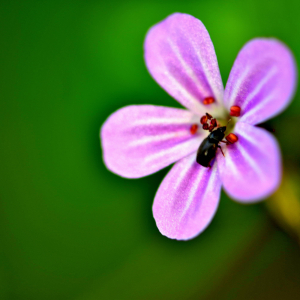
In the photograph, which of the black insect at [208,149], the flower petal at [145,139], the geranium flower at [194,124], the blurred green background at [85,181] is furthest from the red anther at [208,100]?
the blurred green background at [85,181]

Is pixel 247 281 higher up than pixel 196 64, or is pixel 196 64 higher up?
pixel 196 64

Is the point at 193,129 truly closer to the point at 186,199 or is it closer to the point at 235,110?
the point at 235,110

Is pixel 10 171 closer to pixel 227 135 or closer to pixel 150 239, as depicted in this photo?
pixel 150 239

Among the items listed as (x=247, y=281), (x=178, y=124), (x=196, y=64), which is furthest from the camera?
(x=247, y=281)

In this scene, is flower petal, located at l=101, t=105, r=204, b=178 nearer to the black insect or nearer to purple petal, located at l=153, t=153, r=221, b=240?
purple petal, located at l=153, t=153, r=221, b=240

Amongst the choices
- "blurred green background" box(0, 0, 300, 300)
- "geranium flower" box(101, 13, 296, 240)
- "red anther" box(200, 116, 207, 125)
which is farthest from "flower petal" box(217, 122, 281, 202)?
"blurred green background" box(0, 0, 300, 300)

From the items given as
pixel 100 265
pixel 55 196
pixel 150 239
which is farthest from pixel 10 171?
pixel 150 239

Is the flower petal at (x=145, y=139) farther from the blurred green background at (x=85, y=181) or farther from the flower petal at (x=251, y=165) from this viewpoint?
the blurred green background at (x=85, y=181)
